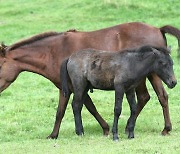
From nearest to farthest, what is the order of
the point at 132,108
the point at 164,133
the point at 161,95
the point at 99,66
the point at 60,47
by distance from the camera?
1. the point at 99,66
2. the point at 132,108
3. the point at 164,133
4. the point at 161,95
5. the point at 60,47

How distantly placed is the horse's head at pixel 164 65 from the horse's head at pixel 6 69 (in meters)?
2.75

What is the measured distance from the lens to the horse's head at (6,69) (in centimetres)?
1067

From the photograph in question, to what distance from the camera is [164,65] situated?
9570 mm

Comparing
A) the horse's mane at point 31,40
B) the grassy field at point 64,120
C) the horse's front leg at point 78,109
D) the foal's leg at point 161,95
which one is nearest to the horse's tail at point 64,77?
the horse's front leg at point 78,109

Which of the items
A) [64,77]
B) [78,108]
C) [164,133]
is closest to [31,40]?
[64,77]

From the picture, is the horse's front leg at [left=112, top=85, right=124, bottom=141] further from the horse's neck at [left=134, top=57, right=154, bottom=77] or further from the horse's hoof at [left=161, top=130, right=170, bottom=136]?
the horse's hoof at [left=161, top=130, right=170, bottom=136]

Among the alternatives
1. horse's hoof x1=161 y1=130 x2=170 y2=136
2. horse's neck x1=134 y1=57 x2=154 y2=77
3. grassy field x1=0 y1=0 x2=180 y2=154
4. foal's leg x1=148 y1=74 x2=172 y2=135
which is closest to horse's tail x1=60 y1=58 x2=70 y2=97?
grassy field x1=0 y1=0 x2=180 y2=154

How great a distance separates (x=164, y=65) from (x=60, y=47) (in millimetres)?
2213

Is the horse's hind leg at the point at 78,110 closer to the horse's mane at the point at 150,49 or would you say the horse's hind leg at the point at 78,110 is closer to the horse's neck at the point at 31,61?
the horse's neck at the point at 31,61

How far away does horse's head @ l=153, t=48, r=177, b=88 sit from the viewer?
9562 mm

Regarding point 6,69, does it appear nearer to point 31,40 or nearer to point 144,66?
point 31,40

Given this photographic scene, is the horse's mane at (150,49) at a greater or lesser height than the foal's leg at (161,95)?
greater

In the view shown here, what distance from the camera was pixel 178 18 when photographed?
1093 inches

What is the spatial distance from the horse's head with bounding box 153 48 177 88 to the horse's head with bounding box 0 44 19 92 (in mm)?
2750
